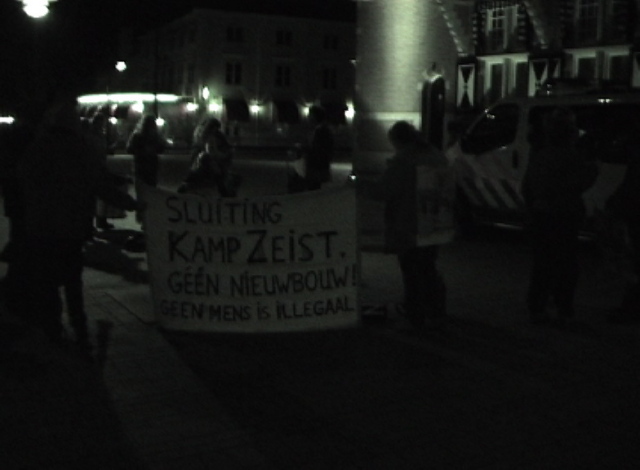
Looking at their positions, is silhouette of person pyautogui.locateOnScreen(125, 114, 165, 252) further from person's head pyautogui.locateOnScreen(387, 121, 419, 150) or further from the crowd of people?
person's head pyautogui.locateOnScreen(387, 121, 419, 150)

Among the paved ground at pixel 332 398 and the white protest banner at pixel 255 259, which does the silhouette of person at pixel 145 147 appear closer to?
the paved ground at pixel 332 398

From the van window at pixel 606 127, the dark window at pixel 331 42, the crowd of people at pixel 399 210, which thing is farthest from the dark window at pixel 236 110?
the crowd of people at pixel 399 210

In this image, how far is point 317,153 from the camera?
1278 cm

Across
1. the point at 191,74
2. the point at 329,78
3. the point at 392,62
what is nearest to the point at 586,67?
the point at 392,62

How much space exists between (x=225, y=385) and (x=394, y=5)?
21.9m

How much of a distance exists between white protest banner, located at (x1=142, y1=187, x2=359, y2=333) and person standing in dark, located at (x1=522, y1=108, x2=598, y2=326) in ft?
5.67

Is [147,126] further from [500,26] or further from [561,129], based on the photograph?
[500,26]

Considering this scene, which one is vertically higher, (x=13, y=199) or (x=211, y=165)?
(x=211, y=165)

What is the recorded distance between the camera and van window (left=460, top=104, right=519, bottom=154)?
14828mm

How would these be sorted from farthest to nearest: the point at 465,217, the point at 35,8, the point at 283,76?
the point at 283,76
the point at 35,8
the point at 465,217

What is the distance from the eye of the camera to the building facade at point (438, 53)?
27047 millimetres

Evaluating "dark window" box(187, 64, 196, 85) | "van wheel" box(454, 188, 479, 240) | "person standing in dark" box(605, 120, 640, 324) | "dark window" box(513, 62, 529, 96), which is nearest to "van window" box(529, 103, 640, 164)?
"van wheel" box(454, 188, 479, 240)

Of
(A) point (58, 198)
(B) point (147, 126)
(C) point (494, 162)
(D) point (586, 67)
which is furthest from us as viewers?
(D) point (586, 67)

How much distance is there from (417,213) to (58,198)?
2913mm
